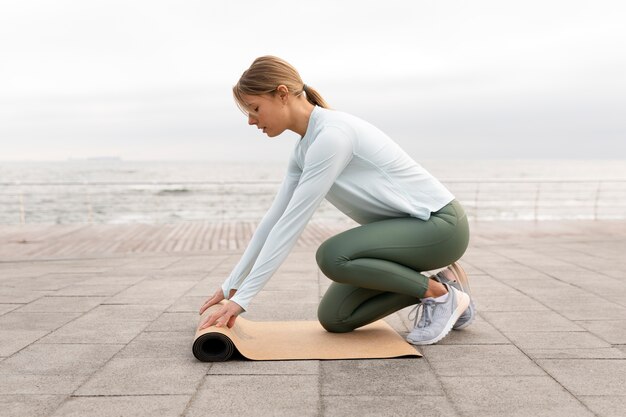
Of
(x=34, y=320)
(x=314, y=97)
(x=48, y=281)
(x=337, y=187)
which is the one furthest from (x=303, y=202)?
(x=48, y=281)

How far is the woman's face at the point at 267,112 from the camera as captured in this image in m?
2.59

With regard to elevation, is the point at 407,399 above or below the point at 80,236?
above

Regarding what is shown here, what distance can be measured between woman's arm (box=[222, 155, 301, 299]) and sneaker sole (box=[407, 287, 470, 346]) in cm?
79

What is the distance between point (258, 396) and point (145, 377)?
49cm

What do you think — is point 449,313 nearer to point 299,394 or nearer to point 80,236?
point 299,394

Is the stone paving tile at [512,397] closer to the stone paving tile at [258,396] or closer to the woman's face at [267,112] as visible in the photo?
the stone paving tile at [258,396]

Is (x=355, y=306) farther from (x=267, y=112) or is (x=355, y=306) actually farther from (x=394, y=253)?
(x=267, y=112)

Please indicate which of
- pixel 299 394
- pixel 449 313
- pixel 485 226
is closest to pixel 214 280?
pixel 449 313

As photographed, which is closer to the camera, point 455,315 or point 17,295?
point 455,315

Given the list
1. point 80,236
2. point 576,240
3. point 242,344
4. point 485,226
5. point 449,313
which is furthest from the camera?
point 485,226

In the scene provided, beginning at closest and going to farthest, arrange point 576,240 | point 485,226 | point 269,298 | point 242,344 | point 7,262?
point 242,344, point 269,298, point 7,262, point 576,240, point 485,226

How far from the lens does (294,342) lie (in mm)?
2891

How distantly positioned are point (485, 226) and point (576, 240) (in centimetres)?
211

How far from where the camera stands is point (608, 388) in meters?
2.26
